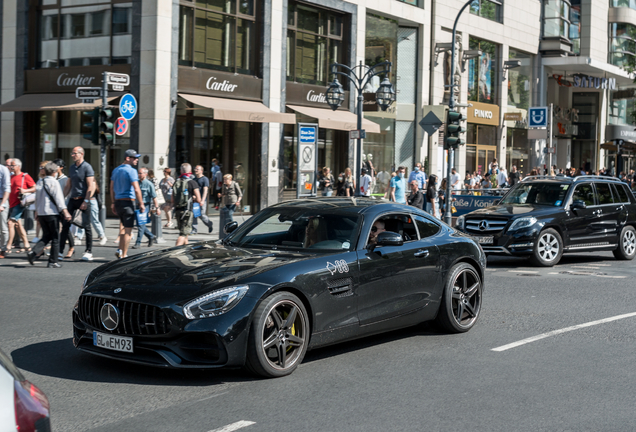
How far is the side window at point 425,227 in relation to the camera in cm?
786

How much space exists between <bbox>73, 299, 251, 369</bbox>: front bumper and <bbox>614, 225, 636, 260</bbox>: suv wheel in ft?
39.6

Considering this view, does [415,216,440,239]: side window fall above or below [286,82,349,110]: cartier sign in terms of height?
below

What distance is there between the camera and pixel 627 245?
16.1 m

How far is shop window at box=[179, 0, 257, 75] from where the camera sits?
24797 mm

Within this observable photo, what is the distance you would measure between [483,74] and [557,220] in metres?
26.4

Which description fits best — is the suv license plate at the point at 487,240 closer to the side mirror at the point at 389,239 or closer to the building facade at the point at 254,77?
the side mirror at the point at 389,239

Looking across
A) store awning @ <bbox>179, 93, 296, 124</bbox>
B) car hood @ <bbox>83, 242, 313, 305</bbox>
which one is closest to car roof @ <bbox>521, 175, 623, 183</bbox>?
car hood @ <bbox>83, 242, 313, 305</bbox>

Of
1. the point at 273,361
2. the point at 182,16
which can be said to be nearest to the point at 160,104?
the point at 182,16

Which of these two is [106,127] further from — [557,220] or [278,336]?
[278,336]

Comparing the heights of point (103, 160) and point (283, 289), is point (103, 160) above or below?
above

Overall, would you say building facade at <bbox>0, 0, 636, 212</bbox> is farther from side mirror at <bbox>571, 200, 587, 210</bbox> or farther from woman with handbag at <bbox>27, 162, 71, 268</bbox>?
woman with handbag at <bbox>27, 162, 71, 268</bbox>

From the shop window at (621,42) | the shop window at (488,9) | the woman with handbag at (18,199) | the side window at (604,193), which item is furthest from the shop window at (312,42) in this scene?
the shop window at (621,42)

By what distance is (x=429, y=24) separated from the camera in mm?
35438

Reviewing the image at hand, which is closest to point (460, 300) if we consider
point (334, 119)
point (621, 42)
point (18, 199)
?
point (18, 199)
